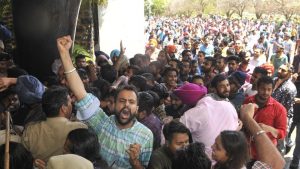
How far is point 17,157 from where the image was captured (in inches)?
115

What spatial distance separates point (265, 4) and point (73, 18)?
36864 millimetres

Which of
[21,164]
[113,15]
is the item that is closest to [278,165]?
[21,164]

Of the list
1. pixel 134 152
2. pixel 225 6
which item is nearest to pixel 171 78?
pixel 134 152

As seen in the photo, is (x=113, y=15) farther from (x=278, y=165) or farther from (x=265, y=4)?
(x=265, y=4)

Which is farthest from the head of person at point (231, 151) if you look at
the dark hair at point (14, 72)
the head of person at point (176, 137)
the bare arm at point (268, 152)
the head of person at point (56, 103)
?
the dark hair at point (14, 72)

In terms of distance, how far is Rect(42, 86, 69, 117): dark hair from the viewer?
11.8ft

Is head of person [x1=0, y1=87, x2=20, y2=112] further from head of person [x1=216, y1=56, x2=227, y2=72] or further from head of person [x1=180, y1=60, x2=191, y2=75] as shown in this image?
head of person [x1=216, y1=56, x2=227, y2=72]

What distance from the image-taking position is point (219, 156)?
2.99 metres

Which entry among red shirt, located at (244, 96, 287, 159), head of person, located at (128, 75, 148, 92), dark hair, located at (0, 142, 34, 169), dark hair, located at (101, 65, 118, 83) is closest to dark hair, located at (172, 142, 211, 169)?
dark hair, located at (0, 142, 34, 169)

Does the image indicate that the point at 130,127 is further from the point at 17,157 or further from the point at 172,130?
the point at 17,157

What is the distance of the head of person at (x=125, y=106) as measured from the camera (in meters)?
3.51

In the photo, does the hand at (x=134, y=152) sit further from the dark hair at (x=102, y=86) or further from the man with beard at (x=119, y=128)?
the dark hair at (x=102, y=86)

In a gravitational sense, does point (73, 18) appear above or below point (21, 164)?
above

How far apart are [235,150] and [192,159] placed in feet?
1.02
